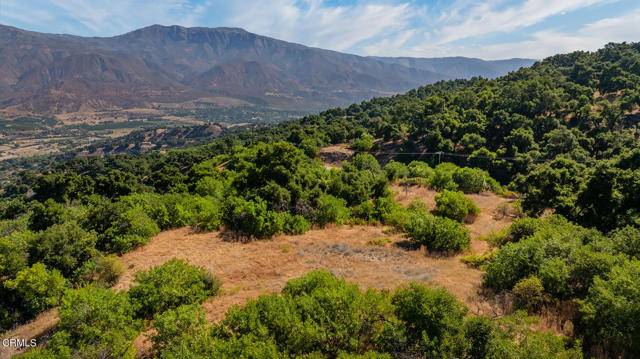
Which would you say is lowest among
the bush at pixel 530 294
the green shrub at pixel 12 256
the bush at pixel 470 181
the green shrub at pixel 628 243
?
the bush at pixel 470 181

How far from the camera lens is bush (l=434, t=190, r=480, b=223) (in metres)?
28.0

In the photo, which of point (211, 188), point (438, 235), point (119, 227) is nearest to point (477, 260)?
point (438, 235)

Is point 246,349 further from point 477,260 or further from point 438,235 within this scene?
point 438,235

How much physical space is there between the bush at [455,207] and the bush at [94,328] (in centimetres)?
2159

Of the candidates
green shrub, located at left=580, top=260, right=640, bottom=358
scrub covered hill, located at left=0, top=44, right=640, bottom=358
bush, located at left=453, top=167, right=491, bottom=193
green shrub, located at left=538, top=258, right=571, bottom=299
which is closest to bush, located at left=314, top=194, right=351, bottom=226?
scrub covered hill, located at left=0, top=44, right=640, bottom=358

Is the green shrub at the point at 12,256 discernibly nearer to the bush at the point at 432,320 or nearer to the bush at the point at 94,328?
the bush at the point at 94,328

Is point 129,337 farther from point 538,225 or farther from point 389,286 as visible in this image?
point 538,225

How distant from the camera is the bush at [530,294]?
14773 mm

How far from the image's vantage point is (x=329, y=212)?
26.1 meters

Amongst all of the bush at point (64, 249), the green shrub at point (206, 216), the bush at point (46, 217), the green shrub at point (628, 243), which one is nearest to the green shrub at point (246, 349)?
the bush at point (64, 249)

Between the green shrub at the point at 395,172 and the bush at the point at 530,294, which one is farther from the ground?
the bush at the point at 530,294

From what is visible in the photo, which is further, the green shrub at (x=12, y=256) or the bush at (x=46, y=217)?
the bush at (x=46, y=217)

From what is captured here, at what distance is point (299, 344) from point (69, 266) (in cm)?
1285

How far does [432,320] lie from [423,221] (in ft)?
38.6
